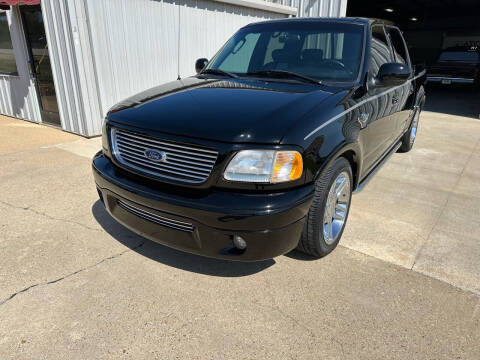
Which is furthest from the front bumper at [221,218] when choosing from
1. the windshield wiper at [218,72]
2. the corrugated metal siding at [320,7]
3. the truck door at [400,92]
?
the corrugated metal siding at [320,7]

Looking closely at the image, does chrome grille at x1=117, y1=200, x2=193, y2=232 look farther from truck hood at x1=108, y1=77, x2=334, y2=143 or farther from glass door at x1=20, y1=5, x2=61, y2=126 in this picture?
glass door at x1=20, y1=5, x2=61, y2=126

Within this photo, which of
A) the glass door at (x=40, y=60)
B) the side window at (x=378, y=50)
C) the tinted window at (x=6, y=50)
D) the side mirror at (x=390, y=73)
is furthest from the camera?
the tinted window at (x=6, y=50)

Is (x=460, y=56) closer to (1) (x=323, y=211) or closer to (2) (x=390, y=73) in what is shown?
(2) (x=390, y=73)

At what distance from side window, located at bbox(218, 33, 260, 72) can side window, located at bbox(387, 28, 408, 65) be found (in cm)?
163

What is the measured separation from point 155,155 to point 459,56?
1522 centimetres

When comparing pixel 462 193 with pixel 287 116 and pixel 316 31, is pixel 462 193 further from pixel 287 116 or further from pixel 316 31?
pixel 287 116

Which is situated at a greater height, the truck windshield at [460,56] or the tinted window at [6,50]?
the tinted window at [6,50]

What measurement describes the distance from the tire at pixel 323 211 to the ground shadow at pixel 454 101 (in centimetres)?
820

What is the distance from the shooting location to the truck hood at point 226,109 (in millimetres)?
2160

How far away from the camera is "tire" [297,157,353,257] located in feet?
7.89

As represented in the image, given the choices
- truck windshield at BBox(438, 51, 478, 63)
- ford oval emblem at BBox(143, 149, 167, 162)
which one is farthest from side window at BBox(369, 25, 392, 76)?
truck windshield at BBox(438, 51, 478, 63)

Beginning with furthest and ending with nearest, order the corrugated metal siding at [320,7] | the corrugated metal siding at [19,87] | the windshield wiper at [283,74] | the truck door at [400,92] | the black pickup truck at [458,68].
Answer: the black pickup truck at [458,68], the corrugated metal siding at [320,7], the corrugated metal siding at [19,87], the truck door at [400,92], the windshield wiper at [283,74]

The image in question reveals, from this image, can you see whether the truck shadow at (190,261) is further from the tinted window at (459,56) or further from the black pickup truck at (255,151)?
the tinted window at (459,56)

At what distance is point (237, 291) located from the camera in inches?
96.8
